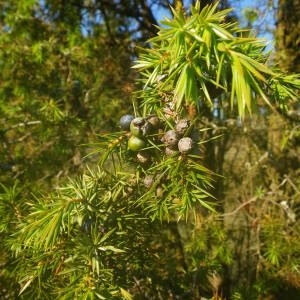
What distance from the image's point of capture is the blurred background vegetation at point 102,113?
1.79m

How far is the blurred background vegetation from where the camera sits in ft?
5.86

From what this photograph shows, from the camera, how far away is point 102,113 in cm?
248

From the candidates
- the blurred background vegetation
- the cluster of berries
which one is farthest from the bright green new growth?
the blurred background vegetation

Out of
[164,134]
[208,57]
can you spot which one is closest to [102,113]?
[164,134]

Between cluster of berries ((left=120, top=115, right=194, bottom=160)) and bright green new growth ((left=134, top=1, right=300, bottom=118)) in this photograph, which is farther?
cluster of berries ((left=120, top=115, right=194, bottom=160))

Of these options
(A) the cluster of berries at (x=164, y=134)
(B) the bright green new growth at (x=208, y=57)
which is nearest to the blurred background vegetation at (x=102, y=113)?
(A) the cluster of berries at (x=164, y=134)

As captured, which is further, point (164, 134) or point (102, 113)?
point (102, 113)

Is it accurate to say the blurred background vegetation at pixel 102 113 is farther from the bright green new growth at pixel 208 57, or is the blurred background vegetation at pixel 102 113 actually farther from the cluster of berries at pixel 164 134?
the bright green new growth at pixel 208 57

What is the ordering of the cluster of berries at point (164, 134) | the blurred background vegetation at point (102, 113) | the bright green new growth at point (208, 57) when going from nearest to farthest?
the bright green new growth at point (208, 57), the cluster of berries at point (164, 134), the blurred background vegetation at point (102, 113)

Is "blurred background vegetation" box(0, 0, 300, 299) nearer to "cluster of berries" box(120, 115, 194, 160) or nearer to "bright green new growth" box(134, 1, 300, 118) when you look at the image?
"cluster of berries" box(120, 115, 194, 160)

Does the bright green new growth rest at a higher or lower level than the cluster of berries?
higher

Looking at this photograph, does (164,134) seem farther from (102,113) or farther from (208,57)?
(102,113)

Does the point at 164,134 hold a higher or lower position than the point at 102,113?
higher

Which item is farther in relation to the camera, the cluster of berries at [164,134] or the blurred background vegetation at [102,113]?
the blurred background vegetation at [102,113]
